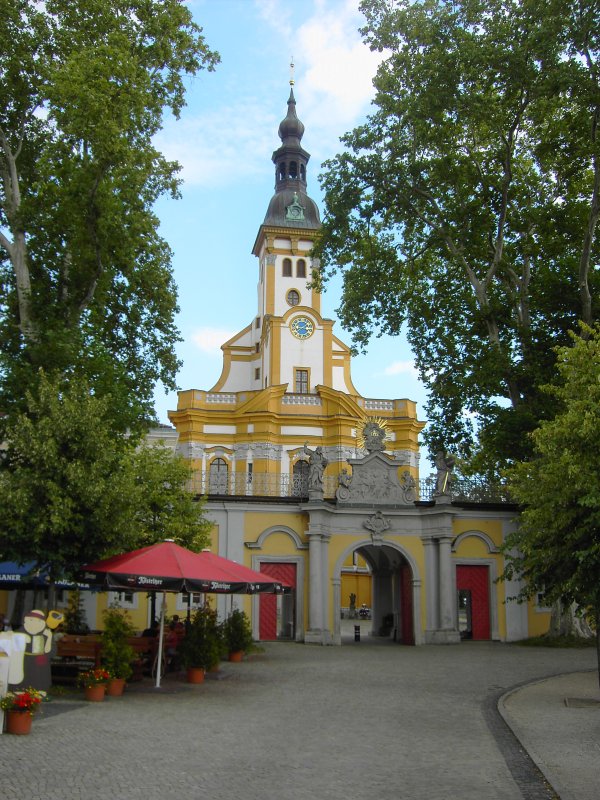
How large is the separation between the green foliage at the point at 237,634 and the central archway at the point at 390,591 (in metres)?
6.21

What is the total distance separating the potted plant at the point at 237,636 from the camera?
21.8 m

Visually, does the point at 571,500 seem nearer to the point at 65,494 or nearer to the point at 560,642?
the point at 65,494

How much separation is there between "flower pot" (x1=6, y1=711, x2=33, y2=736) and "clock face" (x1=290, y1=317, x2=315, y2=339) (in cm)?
4735

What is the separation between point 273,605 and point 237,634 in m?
6.69

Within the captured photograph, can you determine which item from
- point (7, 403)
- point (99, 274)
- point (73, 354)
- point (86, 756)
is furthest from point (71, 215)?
point (86, 756)

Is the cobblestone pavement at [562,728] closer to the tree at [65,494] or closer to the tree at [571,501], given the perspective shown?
the tree at [571,501]

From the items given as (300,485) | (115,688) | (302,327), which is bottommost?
(115,688)

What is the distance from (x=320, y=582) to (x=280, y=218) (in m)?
39.6

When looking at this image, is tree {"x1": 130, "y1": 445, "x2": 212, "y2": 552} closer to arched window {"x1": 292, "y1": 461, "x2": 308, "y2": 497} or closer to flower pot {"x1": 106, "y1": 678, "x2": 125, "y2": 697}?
arched window {"x1": 292, "y1": 461, "x2": 308, "y2": 497}

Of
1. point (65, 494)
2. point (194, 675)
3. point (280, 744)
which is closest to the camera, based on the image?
point (280, 744)

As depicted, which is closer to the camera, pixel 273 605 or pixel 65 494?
pixel 65 494

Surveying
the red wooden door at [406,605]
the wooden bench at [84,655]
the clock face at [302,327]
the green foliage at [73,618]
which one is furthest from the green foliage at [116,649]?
the clock face at [302,327]

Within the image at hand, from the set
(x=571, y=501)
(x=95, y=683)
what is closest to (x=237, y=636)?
(x=95, y=683)

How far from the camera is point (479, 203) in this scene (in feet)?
86.1
